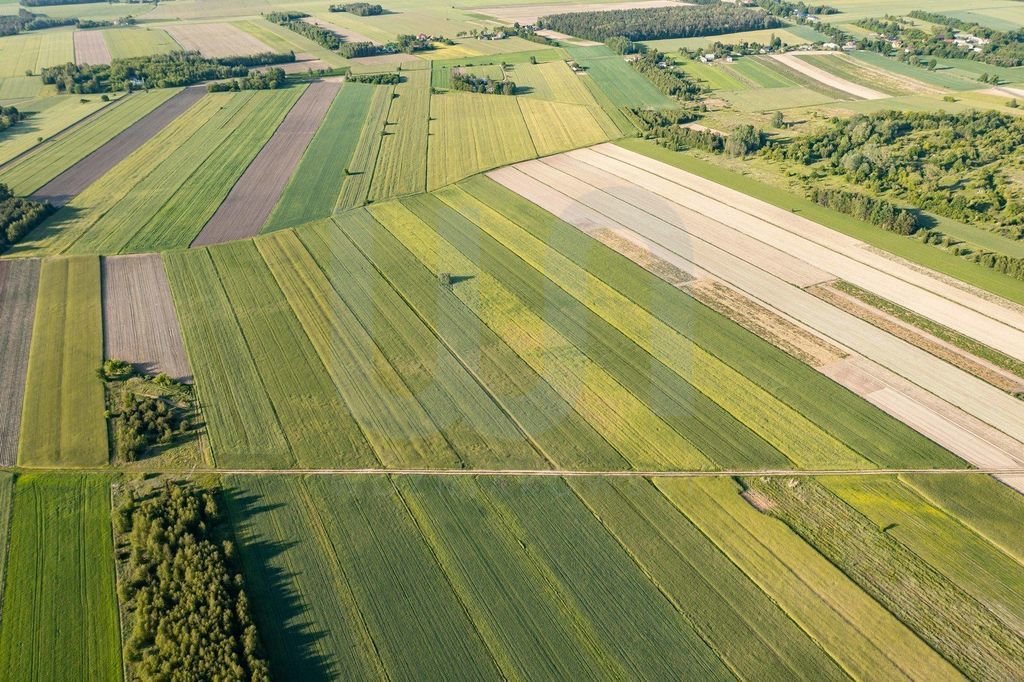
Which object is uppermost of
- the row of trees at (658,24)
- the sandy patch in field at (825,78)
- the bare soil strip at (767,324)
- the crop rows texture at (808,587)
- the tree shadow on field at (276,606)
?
the row of trees at (658,24)

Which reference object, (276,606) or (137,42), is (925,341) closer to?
(276,606)

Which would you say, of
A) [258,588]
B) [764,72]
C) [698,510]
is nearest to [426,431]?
[258,588]

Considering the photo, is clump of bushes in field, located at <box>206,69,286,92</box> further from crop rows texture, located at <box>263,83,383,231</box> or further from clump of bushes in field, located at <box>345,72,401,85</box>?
crop rows texture, located at <box>263,83,383,231</box>

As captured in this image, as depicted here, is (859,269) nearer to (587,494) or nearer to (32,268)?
(587,494)

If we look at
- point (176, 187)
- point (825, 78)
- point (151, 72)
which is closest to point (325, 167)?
point (176, 187)

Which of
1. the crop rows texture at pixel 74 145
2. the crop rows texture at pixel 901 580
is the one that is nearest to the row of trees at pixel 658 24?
the crop rows texture at pixel 74 145

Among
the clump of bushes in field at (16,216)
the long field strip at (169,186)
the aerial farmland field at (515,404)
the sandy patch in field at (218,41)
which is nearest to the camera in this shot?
the aerial farmland field at (515,404)

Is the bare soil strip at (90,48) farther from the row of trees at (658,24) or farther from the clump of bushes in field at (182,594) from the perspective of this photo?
the clump of bushes in field at (182,594)
